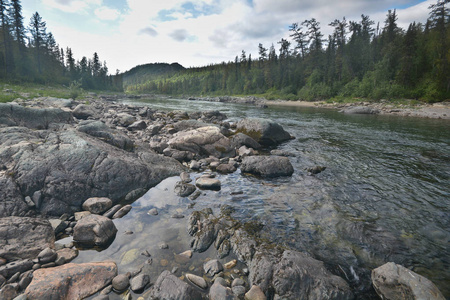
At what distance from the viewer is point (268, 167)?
353 inches

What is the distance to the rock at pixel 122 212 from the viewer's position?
564 centimetres

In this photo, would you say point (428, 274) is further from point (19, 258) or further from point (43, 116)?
point (43, 116)

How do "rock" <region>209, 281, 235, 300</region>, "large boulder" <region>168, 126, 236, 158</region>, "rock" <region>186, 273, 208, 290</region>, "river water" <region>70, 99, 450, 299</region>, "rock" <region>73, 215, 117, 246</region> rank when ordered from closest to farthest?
"rock" <region>209, 281, 235, 300</region>
"rock" <region>186, 273, 208, 290</region>
"river water" <region>70, 99, 450, 299</region>
"rock" <region>73, 215, 117, 246</region>
"large boulder" <region>168, 126, 236, 158</region>

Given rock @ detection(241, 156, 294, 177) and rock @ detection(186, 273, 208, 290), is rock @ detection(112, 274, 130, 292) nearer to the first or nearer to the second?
rock @ detection(186, 273, 208, 290)

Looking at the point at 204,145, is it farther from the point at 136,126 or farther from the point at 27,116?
the point at 27,116

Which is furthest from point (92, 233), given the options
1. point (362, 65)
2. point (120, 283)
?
point (362, 65)

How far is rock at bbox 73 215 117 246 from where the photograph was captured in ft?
15.0

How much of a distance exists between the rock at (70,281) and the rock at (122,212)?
71.3 inches

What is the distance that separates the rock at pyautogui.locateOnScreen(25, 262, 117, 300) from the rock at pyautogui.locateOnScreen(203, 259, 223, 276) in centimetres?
174

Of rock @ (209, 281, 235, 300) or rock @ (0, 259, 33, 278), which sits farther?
rock @ (0, 259, 33, 278)

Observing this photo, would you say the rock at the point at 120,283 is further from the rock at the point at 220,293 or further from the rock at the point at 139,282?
the rock at the point at 220,293

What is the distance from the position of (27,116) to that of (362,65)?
79.4 metres

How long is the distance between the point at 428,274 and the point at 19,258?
8.23 metres

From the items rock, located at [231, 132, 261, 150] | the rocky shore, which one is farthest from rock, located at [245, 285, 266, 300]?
rock, located at [231, 132, 261, 150]
